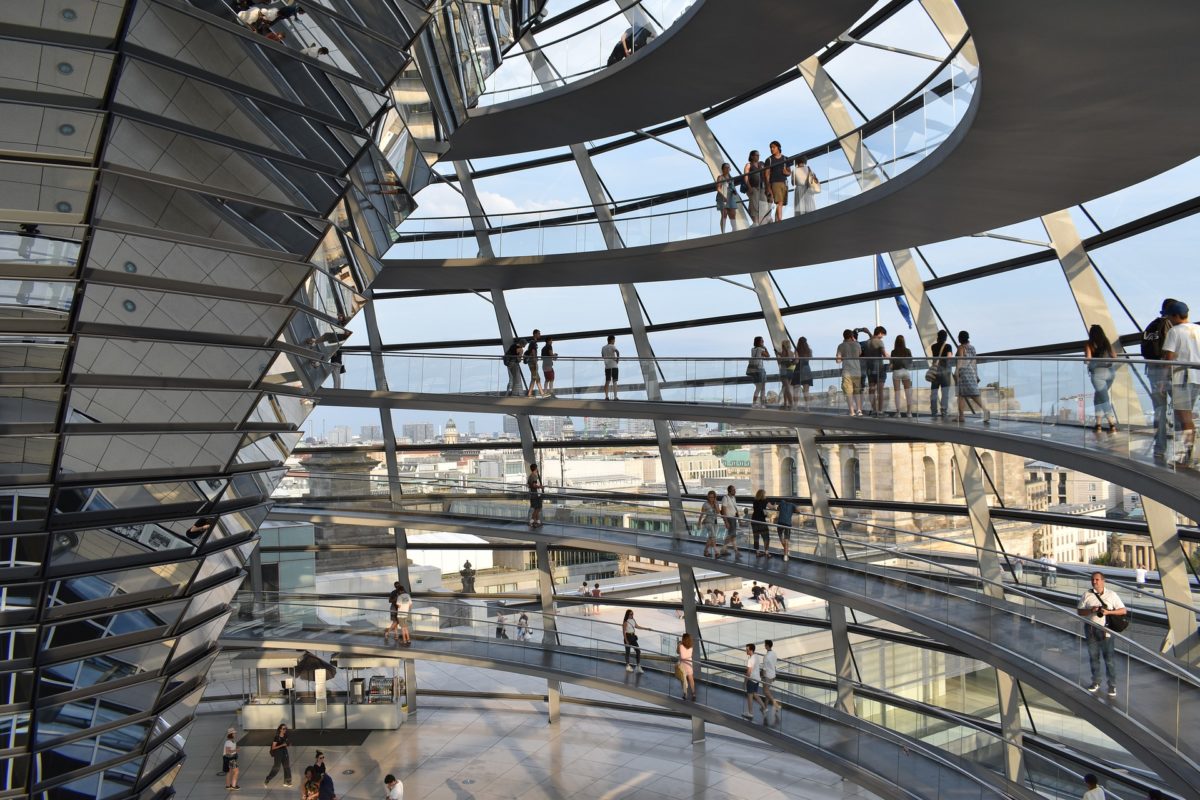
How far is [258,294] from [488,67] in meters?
7.50

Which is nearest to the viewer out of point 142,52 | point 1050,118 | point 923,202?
point 142,52

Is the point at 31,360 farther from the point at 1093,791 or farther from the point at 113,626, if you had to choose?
the point at 1093,791

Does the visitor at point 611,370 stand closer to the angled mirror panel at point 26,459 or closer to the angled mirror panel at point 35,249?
the angled mirror panel at point 26,459

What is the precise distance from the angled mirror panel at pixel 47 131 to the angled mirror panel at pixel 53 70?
0.42 feet

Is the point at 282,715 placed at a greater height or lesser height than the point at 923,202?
lesser

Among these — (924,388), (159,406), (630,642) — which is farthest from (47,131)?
(630,642)

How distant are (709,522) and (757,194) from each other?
6.76 m

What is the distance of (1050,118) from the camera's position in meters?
9.98

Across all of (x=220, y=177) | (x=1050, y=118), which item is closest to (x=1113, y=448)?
(x=1050, y=118)

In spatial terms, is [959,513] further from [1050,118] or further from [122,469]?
[122,469]

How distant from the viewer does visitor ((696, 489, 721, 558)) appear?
20297 mm

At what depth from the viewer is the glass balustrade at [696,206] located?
41.5 ft

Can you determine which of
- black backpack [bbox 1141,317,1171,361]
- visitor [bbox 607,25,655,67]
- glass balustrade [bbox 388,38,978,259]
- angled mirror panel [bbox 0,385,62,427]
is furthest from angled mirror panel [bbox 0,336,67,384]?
visitor [bbox 607,25,655,67]

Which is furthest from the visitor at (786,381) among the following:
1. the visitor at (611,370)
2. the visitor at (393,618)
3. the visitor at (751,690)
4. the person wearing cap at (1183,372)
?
the visitor at (393,618)
